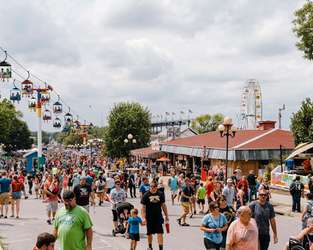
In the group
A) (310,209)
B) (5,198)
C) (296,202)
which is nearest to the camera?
(310,209)

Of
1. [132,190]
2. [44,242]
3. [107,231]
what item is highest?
[44,242]

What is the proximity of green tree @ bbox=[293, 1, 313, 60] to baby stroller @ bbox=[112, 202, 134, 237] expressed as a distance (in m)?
22.7

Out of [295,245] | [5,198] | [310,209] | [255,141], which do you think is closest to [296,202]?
[310,209]

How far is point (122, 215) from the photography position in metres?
A: 16.0

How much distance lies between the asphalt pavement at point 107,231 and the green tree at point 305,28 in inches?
614

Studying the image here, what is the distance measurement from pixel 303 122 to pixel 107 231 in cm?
2634

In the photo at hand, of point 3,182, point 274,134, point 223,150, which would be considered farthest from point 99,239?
point 274,134

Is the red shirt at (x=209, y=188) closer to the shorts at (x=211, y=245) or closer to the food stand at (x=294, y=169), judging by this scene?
the food stand at (x=294, y=169)

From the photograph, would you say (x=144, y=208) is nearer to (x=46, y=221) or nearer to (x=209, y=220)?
(x=209, y=220)

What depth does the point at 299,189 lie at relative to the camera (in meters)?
22.8

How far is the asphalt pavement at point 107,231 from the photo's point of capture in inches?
570

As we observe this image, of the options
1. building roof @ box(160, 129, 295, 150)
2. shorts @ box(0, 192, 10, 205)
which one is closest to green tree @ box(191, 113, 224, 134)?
building roof @ box(160, 129, 295, 150)

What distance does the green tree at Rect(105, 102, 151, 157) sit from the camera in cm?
7175

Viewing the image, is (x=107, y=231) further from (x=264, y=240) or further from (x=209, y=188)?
(x=264, y=240)
